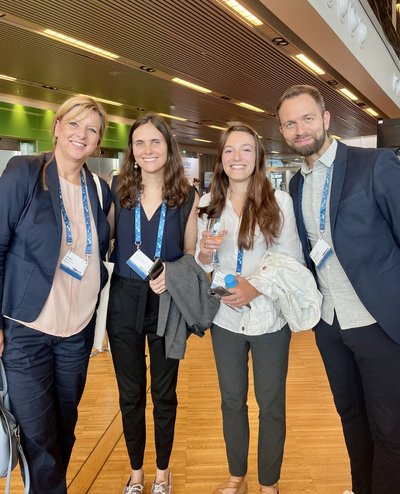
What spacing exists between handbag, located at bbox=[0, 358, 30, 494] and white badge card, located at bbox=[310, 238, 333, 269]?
4.37 feet

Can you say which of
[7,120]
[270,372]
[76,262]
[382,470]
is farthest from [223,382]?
[7,120]

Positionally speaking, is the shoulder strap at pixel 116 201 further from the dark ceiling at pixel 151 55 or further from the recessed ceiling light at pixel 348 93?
the recessed ceiling light at pixel 348 93

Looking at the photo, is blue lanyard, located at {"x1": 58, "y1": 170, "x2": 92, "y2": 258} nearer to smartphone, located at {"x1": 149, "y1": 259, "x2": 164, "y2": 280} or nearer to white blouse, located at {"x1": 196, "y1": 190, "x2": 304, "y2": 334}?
smartphone, located at {"x1": 149, "y1": 259, "x2": 164, "y2": 280}

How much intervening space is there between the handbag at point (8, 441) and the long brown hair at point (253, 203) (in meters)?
1.12

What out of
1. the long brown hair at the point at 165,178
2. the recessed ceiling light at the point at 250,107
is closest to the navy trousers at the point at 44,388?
the long brown hair at the point at 165,178

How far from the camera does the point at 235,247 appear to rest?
189cm

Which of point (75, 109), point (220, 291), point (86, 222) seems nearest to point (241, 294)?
point (220, 291)

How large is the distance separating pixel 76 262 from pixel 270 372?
985 mm

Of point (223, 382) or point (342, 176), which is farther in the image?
point (223, 382)

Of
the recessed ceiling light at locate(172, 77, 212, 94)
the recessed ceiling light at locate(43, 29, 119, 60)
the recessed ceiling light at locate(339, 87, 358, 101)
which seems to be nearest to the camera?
the recessed ceiling light at locate(43, 29, 119, 60)

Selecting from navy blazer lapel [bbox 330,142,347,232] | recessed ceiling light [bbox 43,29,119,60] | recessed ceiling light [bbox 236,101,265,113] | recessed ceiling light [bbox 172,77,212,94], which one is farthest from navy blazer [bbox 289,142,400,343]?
recessed ceiling light [bbox 236,101,265,113]

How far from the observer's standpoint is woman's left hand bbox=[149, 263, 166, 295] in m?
1.82

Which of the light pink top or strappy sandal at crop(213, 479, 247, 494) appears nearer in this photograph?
the light pink top

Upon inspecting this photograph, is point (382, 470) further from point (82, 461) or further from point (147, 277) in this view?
point (82, 461)
